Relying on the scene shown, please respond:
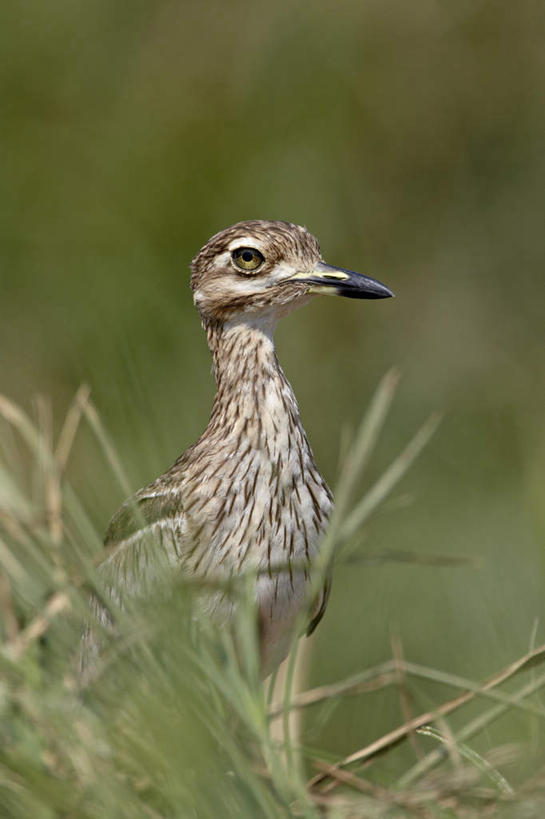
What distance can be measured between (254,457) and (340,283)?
A: 0.51m

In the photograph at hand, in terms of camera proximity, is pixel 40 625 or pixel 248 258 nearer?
pixel 40 625

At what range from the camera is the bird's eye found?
311 cm

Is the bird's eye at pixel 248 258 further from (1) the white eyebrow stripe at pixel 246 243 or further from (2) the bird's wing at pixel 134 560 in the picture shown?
(2) the bird's wing at pixel 134 560

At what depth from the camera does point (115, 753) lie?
1.03m

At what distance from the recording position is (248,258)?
312 cm

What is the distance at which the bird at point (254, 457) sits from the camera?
2596 millimetres

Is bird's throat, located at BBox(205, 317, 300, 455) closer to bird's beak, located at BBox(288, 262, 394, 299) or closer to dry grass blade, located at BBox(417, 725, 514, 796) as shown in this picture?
bird's beak, located at BBox(288, 262, 394, 299)

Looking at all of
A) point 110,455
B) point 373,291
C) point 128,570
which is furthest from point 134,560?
point 373,291

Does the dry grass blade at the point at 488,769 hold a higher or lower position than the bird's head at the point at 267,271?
lower

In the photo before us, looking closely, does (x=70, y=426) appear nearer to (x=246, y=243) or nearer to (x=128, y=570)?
(x=128, y=570)

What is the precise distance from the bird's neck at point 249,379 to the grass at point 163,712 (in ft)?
6.01

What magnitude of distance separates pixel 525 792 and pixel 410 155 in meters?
4.11

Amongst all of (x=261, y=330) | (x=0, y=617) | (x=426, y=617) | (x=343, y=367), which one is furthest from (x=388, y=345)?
(x=0, y=617)

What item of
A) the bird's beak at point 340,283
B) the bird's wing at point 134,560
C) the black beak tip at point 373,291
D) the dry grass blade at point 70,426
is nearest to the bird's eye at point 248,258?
the bird's beak at point 340,283
